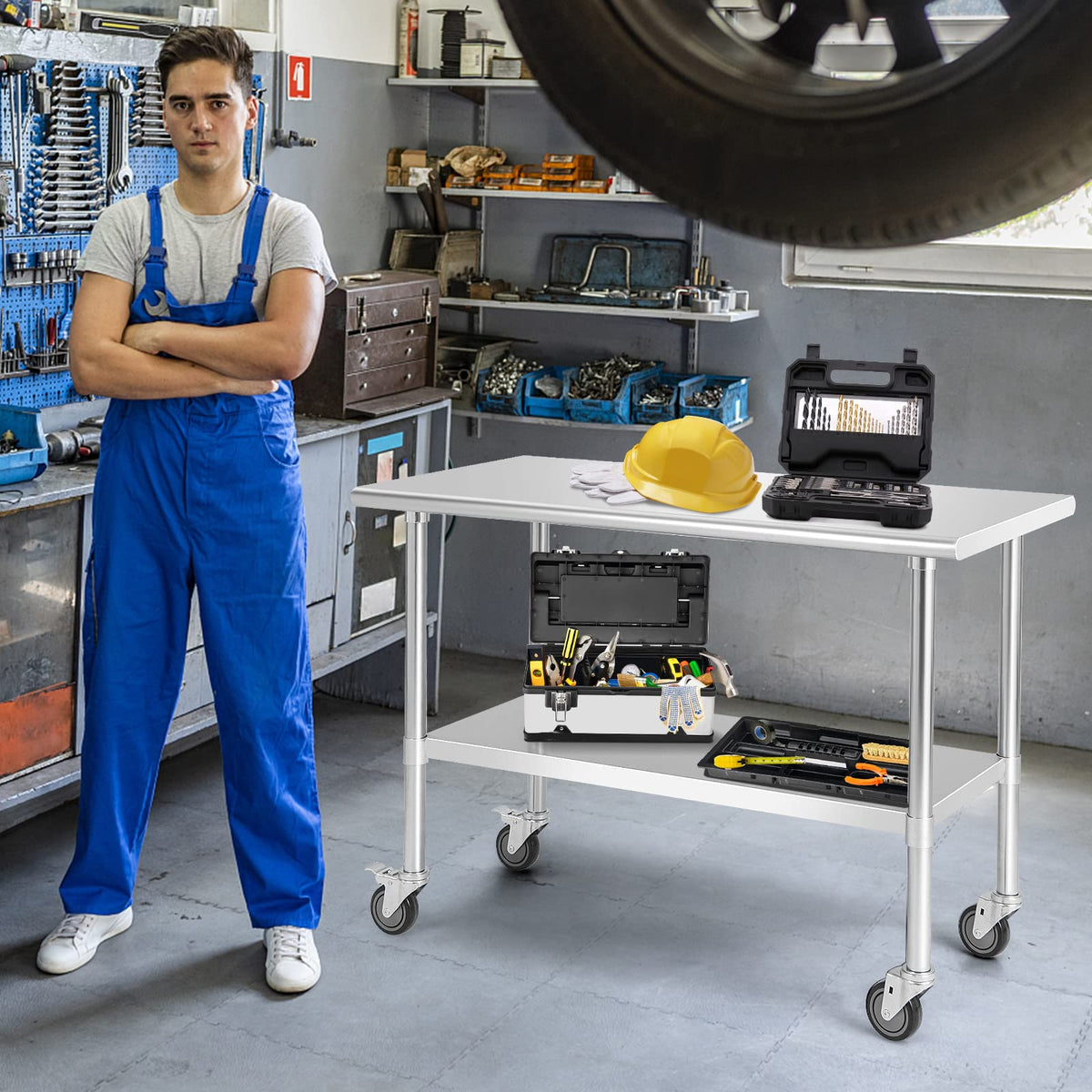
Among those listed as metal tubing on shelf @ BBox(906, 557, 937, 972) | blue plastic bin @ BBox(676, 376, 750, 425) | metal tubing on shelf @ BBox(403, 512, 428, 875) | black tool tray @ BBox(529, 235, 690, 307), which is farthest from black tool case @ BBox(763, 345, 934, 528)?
black tool tray @ BBox(529, 235, 690, 307)

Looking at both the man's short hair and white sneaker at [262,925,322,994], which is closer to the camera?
the man's short hair

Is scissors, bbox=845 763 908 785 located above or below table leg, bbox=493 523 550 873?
above

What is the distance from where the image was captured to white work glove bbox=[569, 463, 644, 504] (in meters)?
2.90

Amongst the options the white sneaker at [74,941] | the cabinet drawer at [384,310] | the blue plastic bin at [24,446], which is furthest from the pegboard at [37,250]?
the white sneaker at [74,941]

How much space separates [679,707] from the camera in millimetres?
3102

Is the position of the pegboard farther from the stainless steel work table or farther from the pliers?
the pliers

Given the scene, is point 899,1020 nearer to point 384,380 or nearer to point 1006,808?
point 1006,808

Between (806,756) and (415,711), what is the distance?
2.72 ft

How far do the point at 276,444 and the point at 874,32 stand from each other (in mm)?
2057

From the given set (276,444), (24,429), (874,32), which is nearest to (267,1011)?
(276,444)

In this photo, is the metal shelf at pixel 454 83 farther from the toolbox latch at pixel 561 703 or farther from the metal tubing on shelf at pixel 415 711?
the toolbox latch at pixel 561 703

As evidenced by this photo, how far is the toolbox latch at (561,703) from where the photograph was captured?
10.1 feet

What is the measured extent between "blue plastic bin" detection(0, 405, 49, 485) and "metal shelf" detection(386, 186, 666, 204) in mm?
1943

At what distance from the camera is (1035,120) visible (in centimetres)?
80
